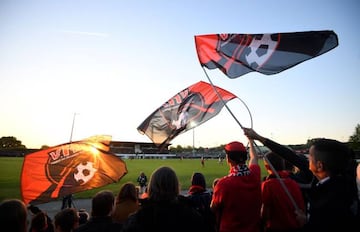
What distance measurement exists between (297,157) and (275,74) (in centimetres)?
158

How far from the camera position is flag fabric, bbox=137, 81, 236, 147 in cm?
638

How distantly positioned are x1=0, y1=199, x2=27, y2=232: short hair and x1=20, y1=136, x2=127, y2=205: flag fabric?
11.2 feet

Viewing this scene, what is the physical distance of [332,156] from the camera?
252 cm

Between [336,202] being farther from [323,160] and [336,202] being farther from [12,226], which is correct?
[12,226]

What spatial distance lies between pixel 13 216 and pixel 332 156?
2.94m

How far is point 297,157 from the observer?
11.9ft

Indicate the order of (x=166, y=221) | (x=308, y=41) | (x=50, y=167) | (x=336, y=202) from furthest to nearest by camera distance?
(x=50, y=167)
(x=308, y=41)
(x=166, y=221)
(x=336, y=202)

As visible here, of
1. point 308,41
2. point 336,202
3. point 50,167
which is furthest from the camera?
point 50,167

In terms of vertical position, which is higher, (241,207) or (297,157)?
(297,157)

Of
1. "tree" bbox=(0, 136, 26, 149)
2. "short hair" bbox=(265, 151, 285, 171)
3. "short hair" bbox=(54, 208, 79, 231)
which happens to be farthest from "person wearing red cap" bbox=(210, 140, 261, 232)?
"tree" bbox=(0, 136, 26, 149)

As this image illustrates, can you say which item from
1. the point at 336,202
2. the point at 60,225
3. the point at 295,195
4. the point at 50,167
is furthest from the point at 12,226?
the point at 50,167

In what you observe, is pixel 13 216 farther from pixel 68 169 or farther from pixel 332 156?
pixel 68 169

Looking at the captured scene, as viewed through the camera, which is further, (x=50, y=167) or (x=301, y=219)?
(x=50, y=167)

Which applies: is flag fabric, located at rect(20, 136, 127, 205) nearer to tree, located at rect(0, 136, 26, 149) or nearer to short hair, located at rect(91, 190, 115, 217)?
short hair, located at rect(91, 190, 115, 217)
